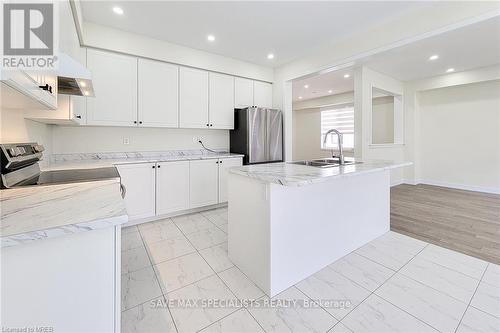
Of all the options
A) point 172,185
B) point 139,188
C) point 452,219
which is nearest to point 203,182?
point 172,185

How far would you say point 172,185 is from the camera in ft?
10.2

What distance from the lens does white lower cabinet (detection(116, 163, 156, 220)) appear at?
276cm

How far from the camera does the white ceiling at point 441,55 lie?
2809mm

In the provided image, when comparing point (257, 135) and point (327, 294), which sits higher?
point (257, 135)

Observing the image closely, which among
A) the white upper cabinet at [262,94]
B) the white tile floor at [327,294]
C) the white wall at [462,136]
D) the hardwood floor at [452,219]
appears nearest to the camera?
the white tile floor at [327,294]

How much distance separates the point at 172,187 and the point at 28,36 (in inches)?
89.7

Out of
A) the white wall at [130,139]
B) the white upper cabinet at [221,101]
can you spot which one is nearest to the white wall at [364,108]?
the white upper cabinet at [221,101]

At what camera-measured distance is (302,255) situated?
177cm

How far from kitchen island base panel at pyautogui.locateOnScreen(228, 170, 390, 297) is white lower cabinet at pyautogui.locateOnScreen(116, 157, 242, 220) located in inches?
33.7

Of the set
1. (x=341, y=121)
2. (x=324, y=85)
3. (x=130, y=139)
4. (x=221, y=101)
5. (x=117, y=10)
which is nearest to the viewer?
(x=117, y=10)

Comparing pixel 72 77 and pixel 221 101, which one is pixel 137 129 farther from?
pixel 72 77

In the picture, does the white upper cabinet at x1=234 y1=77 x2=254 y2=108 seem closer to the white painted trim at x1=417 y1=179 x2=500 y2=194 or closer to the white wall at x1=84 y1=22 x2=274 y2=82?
the white wall at x1=84 y1=22 x2=274 y2=82

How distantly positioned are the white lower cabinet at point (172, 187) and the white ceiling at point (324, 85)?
3246 mm

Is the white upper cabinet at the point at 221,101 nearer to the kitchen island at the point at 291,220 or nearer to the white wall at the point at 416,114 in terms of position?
the kitchen island at the point at 291,220
